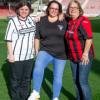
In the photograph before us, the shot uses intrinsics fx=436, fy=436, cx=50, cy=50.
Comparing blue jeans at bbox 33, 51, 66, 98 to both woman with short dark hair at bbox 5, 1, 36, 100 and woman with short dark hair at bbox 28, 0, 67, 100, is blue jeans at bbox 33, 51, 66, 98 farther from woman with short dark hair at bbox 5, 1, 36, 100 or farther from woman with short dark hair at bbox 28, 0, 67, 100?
woman with short dark hair at bbox 5, 1, 36, 100

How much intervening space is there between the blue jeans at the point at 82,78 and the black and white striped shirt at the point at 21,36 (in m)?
0.81

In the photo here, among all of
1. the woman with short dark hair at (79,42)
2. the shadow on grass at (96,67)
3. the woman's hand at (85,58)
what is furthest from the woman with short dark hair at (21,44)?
the shadow on grass at (96,67)

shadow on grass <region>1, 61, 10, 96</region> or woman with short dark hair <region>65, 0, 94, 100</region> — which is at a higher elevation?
woman with short dark hair <region>65, 0, 94, 100</region>

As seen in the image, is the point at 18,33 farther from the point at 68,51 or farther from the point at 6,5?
the point at 6,5

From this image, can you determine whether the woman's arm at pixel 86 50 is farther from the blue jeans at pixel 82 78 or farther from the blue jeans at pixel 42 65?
the blue jeans at pixel 42 65

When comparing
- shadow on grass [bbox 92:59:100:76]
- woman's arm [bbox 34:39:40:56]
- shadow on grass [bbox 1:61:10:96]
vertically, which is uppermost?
woman's arm [bbox 34:39:40:56]

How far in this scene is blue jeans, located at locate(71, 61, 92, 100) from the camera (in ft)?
23.5

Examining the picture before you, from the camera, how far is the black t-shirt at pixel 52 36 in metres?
7.30

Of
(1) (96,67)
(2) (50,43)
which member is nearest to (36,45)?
(2) (50,43)

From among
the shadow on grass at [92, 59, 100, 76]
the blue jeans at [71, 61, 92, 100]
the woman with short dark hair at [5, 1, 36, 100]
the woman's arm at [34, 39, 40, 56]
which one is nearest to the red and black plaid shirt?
the blue jeans at [71, 61, 92, 100]

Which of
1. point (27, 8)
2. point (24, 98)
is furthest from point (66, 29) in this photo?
point (24, 98)

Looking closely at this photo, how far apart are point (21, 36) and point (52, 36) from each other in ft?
1.71

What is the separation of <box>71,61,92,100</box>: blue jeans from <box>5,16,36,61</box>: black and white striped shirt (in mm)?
808

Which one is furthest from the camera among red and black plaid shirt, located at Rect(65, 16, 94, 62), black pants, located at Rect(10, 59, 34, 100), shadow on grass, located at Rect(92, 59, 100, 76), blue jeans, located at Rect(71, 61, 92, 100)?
shadow on grass, located at Rect(92, 59, 100, 76)
